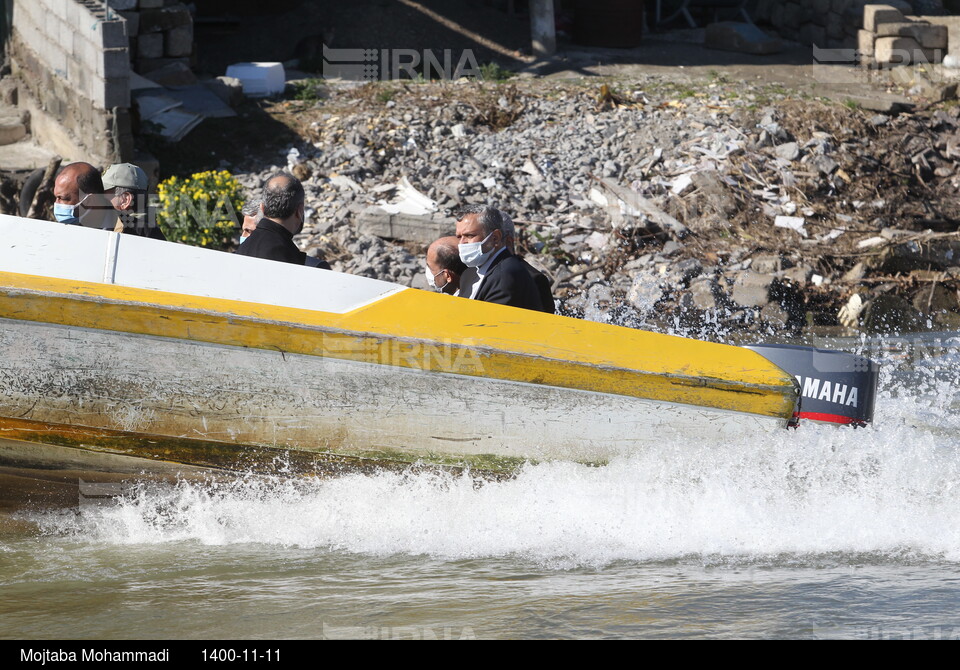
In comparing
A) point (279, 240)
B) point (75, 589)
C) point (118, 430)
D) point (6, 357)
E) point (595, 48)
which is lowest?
point (75, 589)

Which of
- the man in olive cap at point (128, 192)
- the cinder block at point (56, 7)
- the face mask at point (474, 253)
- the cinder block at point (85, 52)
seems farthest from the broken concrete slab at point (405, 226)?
the face mask at point (474, 253)

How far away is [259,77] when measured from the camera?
452 inches

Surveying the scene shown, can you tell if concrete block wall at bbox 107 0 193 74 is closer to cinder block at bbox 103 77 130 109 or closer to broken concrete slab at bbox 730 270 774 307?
cinder block at bbox 103 77 130 109

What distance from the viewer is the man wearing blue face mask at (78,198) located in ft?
16.2

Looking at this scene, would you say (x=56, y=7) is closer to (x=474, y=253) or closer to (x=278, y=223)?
(x=278, y=223)

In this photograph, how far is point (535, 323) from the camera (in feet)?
13.6

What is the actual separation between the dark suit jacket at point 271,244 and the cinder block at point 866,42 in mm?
10086

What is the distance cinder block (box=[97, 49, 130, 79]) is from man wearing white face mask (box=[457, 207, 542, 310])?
523cm

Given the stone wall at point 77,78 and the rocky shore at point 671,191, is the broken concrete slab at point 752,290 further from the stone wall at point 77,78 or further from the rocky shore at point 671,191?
the stone wall at point 77,78

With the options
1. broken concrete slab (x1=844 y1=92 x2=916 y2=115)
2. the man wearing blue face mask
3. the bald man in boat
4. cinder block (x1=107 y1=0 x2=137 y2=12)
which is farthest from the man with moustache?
broken concrete slab (x1=844 y1=92 x2=916 y2=115)

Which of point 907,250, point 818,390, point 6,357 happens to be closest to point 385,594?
point 6,357

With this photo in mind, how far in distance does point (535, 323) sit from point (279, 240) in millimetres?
1296
